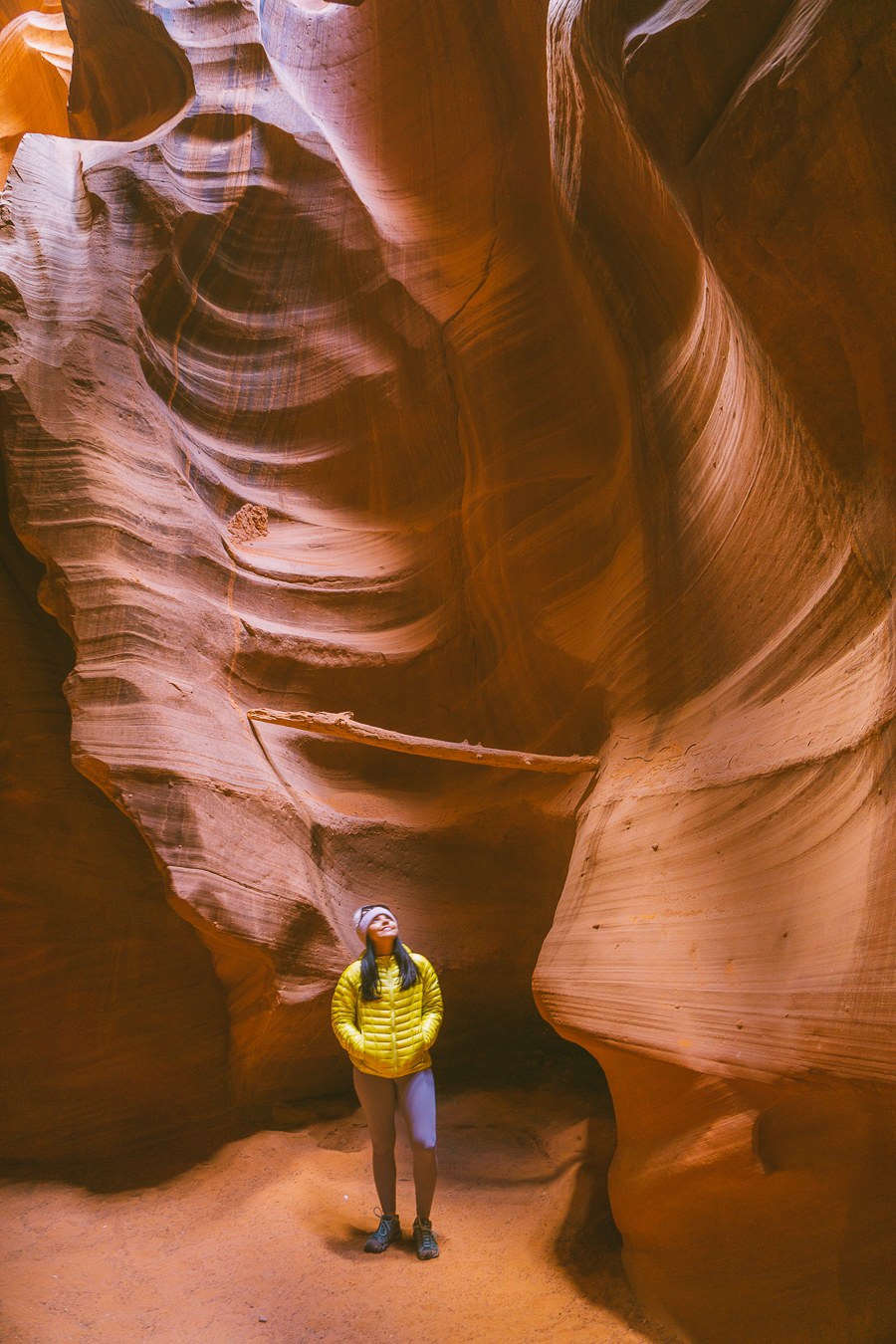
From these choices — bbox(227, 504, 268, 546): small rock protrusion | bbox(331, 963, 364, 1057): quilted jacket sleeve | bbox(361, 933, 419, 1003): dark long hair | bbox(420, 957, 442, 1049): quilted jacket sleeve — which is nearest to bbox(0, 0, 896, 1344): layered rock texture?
bbox(227, 504, 268, 546): small rock protrusion

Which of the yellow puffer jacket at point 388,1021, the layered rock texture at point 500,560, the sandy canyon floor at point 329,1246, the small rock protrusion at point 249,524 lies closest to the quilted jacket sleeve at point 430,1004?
the yellow puffer jacket at point 388,1021

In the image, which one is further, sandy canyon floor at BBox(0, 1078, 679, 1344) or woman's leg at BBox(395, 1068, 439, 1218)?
woman's leg at BBox(395, 1068, 439, 1218)

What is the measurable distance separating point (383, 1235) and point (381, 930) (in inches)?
54.0

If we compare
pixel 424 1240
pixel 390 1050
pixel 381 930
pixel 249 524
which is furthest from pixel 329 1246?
pixel 249 524

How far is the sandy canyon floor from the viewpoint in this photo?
3471 millimetres

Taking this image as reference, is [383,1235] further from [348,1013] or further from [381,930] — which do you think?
[381,930]

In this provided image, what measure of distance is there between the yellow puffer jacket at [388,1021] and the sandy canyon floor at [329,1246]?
2.98 ft

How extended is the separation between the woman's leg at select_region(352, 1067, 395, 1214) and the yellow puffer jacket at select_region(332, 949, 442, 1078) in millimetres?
59

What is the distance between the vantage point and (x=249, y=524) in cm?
567

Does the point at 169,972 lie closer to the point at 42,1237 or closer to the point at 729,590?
the point at 42,1237

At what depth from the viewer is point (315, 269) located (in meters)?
6.46

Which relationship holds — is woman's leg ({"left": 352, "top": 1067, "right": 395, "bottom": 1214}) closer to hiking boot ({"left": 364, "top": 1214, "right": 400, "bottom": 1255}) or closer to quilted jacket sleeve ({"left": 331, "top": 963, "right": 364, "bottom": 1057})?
quilted jacket sleeve ({"left": 331, "top": 963, "right": 364, "bottom": 1057})

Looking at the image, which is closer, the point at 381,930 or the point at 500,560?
the point at 381,930

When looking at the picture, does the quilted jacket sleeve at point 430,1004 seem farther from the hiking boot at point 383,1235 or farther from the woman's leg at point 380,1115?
the hiking boot at point 383,1235
